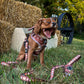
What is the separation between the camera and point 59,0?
14.9 metres

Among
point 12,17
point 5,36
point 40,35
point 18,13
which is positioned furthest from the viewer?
point 18,13

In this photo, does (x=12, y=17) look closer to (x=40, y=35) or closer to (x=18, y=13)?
(x=18, y=13)

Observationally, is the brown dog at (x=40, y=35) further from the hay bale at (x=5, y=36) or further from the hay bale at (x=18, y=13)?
the hay bale at (x=18, y=13)

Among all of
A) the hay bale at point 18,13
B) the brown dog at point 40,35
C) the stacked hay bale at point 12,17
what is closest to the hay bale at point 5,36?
the stacked hay bale at point 12,17

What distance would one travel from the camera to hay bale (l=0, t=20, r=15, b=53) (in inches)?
128

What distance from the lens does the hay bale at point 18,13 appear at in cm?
413

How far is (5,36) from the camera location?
3377mm

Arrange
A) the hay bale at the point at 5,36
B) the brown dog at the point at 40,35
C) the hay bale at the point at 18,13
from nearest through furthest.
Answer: the brown dog at the point at 40,35 < the hay bale at the point at 5,36 < the hay bale at the point at 18,13

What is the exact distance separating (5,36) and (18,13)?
4.74 feet

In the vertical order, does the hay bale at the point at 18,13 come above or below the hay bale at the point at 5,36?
above

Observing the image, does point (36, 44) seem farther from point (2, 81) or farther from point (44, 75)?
point (2, 81)

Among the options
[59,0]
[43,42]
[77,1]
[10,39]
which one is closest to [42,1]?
[59,0]

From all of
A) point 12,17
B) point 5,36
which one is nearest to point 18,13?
point 12,17

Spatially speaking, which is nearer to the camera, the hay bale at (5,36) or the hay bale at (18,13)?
the hay bale at (5,36)
